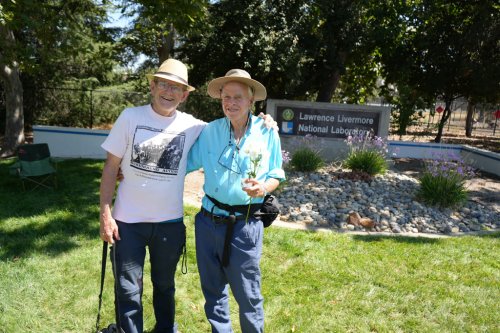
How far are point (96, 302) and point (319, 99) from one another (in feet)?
37.2

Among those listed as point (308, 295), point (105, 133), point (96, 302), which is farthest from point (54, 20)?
point (308, 295)

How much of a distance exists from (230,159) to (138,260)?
0.84 m

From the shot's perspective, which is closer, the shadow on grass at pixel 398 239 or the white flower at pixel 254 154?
the white flower at pixel 254 154

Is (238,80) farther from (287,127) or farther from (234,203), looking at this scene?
(287,127)

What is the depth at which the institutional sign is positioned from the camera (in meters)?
9.15

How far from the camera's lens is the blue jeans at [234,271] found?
2.36 m

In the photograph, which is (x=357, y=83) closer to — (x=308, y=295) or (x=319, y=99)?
(x=319, y=99)

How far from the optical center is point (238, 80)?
2354 millimetres

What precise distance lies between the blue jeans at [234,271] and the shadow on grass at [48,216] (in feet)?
8.37

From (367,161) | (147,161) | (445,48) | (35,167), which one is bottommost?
(35,167)

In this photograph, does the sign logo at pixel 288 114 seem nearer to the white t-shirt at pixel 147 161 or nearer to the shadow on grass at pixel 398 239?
the shadow on grass at pixel 398 239

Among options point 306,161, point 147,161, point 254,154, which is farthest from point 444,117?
point 147,161

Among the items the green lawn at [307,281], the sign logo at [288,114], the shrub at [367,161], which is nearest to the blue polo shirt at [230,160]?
the green lawn at [307,281]

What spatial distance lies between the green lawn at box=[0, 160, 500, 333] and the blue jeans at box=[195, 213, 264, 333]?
817 millimetres
